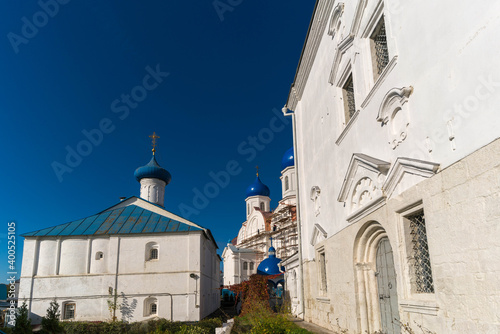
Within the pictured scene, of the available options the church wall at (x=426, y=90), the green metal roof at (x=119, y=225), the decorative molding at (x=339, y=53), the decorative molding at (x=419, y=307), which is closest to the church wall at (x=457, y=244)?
the decorative molding at (x=419, y=307)

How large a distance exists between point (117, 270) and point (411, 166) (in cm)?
1795

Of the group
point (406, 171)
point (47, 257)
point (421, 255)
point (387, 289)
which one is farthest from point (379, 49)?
point (47, 257)

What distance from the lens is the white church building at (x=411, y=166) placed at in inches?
139

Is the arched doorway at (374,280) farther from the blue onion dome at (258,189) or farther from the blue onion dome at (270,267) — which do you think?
the blue onion dome at (258,189)

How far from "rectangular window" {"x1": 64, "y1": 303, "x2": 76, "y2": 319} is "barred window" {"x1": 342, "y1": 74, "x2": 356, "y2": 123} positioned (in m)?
17.7

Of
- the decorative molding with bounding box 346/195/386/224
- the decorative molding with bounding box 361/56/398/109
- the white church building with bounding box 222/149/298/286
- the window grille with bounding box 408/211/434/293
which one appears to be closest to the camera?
the window grille with bounding box 408/211/434/293

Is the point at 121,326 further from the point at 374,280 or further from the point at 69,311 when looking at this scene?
the point at 374,280

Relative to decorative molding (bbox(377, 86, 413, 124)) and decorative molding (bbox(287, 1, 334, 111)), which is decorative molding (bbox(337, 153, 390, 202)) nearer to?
decorative molding (bbox(377, 86, 413, 124))

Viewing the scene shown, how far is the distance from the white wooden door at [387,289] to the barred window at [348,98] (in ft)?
9.88

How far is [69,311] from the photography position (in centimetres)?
1861

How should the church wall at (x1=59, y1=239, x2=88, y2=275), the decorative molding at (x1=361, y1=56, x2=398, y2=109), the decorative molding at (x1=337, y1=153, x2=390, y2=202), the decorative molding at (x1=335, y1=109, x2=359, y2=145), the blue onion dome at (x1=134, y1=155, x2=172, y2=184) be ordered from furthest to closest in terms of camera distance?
1. the blue onion dome at (x1=134, y1=155, x2=172, y2=184)
2. the church wall at (x1=59, y1=239, x2=88, y2=275)
3. the decorative molding at (x1=335, y1=109, x2=359, y2=145)
4. the decorative molding at (x1=337, y1=153, x2=390, y2=202)
5. the decorative molding at (x1=361, y1=56, x2=398, y2=109)

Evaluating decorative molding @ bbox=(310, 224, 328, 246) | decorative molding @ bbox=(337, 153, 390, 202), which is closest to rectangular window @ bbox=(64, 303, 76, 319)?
decorative molding @ bbox=(310, 224, 328, 246)

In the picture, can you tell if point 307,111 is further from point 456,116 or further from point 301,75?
point 456,116

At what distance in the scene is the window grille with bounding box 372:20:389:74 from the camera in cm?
639
